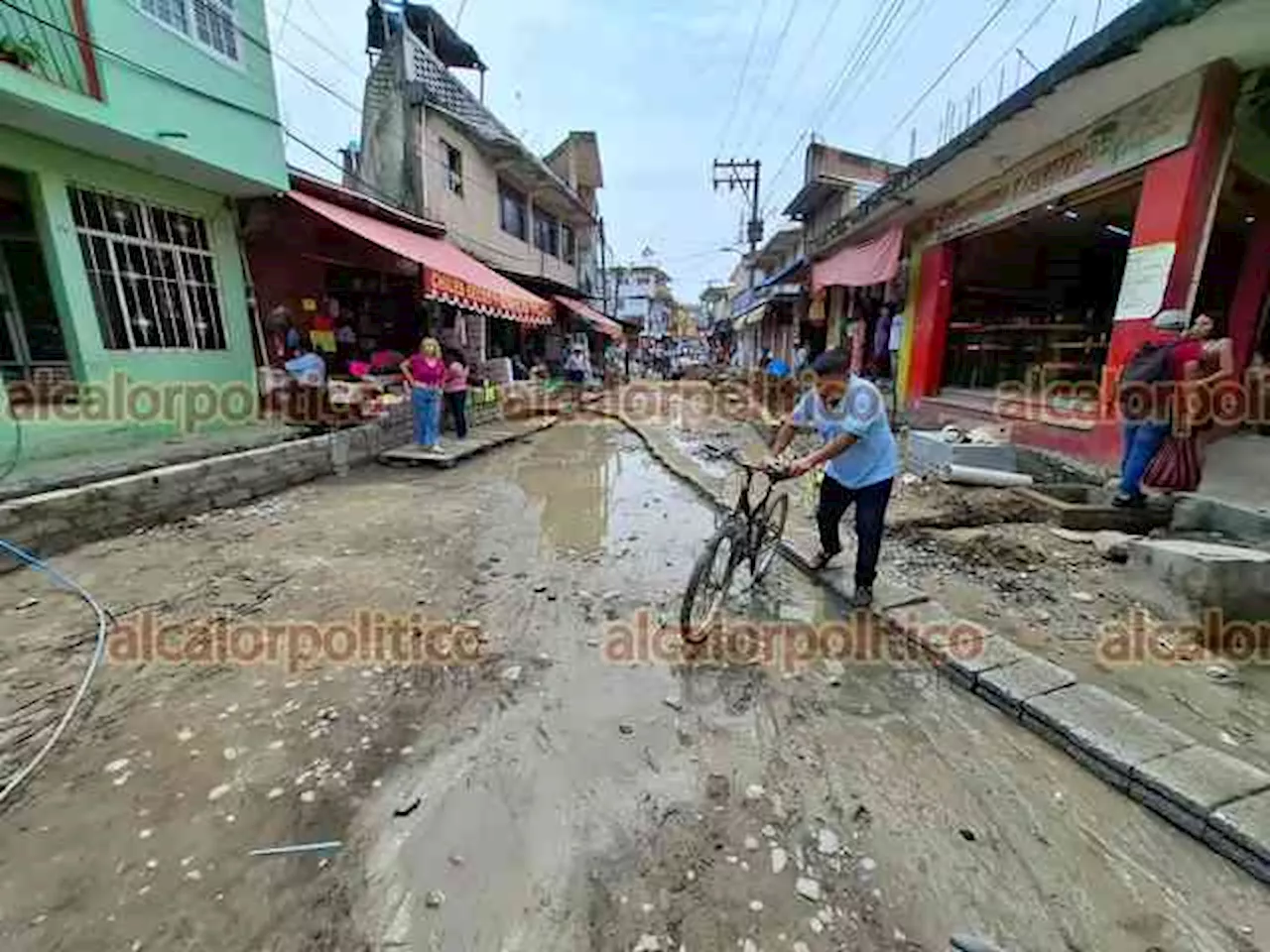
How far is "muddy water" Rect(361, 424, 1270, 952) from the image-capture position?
6.08 ft

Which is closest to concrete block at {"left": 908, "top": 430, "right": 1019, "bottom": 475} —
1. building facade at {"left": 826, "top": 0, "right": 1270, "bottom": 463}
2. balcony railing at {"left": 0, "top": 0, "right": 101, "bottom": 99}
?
building facade at {"left": 826, "top": 0, "right": 1270, "bottom": 463}

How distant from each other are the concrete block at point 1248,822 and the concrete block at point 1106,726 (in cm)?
27

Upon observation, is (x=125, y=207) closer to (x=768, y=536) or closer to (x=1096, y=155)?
(x=768, y=536)

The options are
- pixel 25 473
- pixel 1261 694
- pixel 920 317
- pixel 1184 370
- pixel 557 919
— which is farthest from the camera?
pixel 920 317

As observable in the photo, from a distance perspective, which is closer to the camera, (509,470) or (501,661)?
(501,661)

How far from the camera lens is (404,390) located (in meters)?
10.2

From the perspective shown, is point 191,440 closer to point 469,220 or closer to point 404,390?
point 404,390

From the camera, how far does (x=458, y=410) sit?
1018 centimetres

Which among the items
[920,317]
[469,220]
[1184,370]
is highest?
[469,220]

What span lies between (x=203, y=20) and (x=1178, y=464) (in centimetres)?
1139

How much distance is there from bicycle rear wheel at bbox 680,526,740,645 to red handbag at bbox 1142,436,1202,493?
405cm

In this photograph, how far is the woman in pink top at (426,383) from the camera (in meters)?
8.54

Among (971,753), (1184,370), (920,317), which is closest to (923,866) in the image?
(971,753)

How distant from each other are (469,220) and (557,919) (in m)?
15.6
